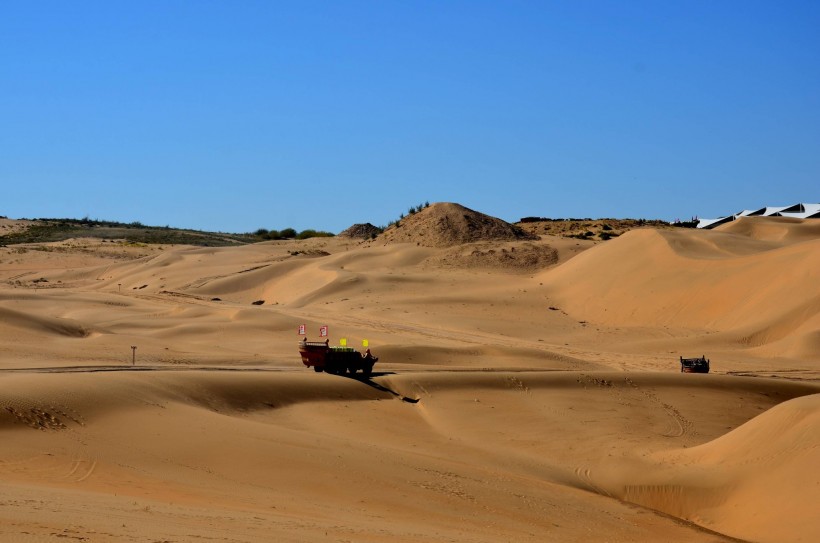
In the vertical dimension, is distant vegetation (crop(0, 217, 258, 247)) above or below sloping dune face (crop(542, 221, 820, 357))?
above

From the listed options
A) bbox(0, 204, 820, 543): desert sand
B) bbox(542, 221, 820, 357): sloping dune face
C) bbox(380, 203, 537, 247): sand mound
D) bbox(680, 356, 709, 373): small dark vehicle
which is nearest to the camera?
bbox(0, 204, 820, 543): desert sand

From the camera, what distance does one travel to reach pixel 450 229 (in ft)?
220

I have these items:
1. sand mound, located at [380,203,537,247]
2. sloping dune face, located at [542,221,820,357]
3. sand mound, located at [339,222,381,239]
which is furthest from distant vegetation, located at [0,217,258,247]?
sloping dune face, located at [542,221,820,357]

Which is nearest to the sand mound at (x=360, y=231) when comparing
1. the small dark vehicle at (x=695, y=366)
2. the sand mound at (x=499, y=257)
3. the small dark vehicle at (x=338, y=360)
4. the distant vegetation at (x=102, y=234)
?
the distant vegetation at (x=102, y=234)

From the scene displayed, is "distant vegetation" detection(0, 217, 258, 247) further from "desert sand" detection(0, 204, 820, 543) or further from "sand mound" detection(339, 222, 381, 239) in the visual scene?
"desert sand" detection(0, 204, 820, 543)

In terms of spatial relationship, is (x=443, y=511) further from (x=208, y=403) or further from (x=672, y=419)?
(x=672, y=419)

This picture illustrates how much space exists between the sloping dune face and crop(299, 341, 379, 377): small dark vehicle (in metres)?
16.5

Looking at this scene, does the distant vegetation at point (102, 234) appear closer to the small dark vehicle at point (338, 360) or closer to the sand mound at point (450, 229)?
the sand mound at point (450, 229)

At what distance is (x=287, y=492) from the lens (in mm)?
14352

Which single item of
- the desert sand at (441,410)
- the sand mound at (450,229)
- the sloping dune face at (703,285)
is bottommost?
the desert sand at (441,410)

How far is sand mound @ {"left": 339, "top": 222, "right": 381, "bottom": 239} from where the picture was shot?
86231mm

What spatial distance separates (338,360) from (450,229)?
136ft

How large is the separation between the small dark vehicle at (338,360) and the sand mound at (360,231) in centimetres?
5868

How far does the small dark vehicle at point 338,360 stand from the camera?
2608 cm
